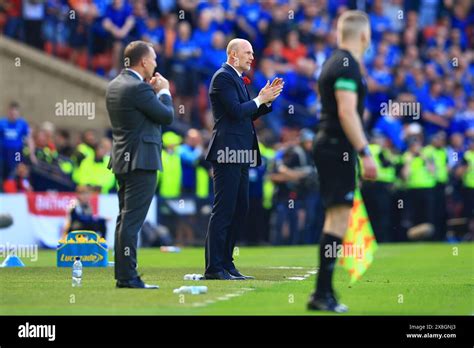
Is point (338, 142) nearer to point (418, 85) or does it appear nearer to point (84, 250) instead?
point (84, 250)

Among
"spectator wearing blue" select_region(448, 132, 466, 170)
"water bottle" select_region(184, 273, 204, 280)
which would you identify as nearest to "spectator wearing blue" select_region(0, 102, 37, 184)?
"spectator wearing blue" select_region(448, 132, 466, 170)

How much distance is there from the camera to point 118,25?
28.5m

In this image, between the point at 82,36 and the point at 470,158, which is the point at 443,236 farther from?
the point at 82,36

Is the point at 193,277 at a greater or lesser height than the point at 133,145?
lesser

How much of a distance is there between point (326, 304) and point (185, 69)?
18.0 meters

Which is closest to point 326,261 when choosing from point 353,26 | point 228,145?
point 353,26

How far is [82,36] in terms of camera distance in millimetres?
29062

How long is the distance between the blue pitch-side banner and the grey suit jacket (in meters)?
4.32

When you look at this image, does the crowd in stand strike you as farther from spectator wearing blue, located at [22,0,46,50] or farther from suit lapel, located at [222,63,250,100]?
suit lapel, located at [222,63,250,100]

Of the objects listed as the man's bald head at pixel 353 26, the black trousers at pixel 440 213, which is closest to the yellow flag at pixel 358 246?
the man's bald head at pixel 353 26

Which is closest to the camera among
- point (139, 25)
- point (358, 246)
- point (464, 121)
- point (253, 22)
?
point (358, 246)

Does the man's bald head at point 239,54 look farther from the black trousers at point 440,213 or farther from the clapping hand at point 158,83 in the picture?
the black trousers at point 440,213

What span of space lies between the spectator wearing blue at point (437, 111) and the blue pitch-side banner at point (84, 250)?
48.6 ft
